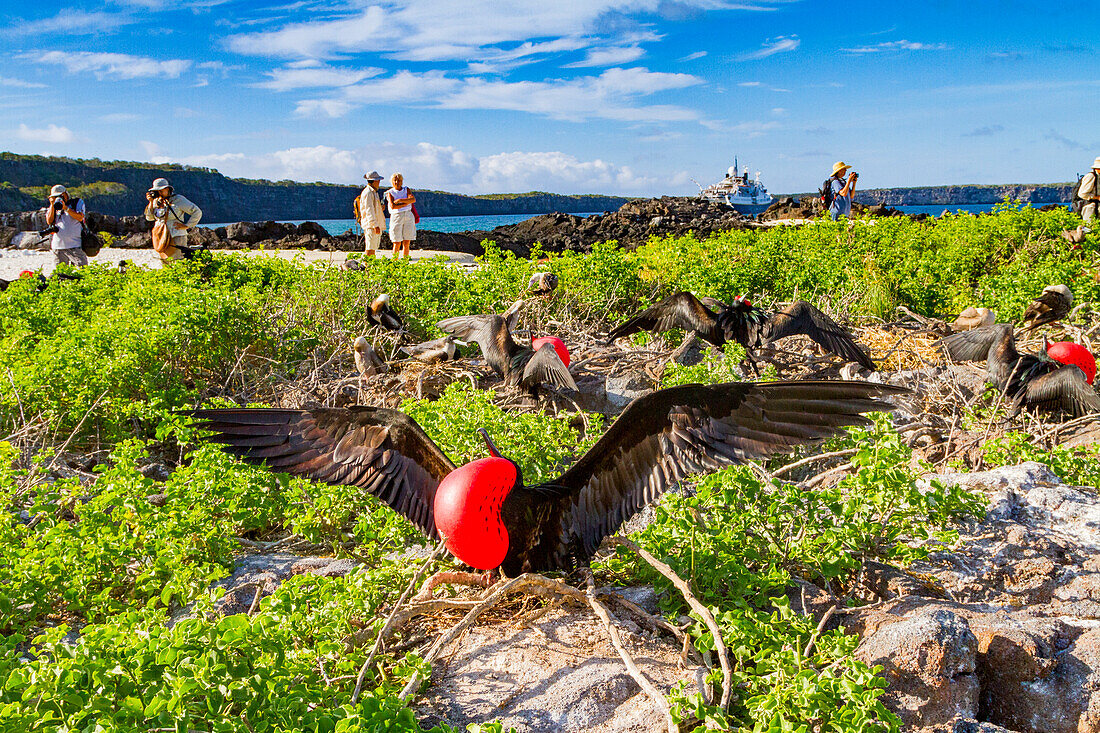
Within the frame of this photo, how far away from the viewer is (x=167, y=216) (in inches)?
279

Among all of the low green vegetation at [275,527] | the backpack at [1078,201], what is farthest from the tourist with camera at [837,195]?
the low green vegetation at [275,527]

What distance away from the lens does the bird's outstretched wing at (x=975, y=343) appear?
407cm

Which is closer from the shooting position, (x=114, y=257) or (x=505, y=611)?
(x=505, y=611)

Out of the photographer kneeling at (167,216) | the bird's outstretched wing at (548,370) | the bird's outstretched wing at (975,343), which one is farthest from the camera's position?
the photographer kneeling at (167,216)

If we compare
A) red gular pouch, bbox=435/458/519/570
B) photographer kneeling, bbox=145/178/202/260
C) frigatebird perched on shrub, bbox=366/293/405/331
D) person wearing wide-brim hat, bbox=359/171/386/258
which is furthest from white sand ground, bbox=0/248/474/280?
red gular pouch, bbox=435/458/519/570

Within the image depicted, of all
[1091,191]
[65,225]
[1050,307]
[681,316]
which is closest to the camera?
[681,316]

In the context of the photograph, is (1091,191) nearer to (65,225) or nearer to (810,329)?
(810,329)

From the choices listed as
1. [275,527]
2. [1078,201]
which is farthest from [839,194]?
[275,527]

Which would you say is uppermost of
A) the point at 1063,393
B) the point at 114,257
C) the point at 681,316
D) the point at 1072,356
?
the point at 114,257

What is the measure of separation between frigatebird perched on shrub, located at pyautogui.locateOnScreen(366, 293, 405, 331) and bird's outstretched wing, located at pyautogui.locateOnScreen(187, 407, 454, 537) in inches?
113

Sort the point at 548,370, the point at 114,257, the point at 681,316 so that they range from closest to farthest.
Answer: the point at 548,370 < the point at 681,316 < the point at 114,257

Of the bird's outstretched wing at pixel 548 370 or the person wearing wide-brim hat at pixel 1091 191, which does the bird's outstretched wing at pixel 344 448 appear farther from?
the person wearing wide-brim hat at pixel 1091 191

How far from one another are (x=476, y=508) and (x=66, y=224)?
7720 millimetres

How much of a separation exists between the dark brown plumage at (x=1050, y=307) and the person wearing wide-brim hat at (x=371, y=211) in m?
6.29
